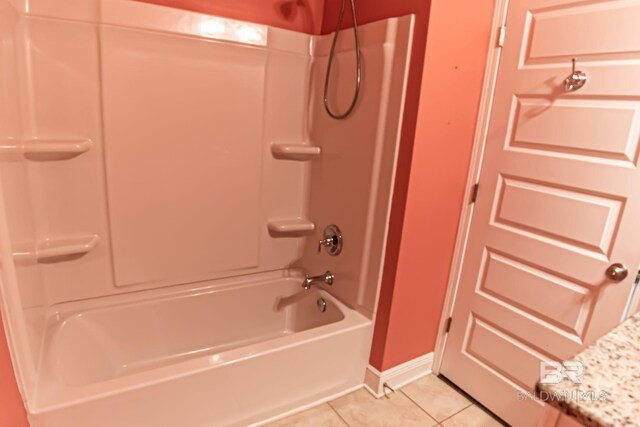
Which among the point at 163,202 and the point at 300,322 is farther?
the point at 300,322

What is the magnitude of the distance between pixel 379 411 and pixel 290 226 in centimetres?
112

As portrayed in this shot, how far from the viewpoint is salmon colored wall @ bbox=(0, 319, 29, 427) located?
36.7 inches

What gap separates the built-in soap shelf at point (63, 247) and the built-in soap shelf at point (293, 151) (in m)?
1.05

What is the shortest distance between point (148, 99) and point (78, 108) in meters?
0.30

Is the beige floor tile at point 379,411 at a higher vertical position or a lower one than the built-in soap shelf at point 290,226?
lower

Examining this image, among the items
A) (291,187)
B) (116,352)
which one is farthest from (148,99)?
(116,352)

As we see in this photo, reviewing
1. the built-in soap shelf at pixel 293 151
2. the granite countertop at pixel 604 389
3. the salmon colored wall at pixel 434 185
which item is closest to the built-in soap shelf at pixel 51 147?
the built-in soap shelf at pixel 293 151

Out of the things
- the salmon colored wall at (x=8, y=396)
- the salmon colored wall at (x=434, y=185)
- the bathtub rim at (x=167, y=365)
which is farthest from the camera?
the salmon colored wall at (x=434, y=185)

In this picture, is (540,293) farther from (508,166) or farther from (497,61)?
(497,61)

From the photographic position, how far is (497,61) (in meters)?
1.67

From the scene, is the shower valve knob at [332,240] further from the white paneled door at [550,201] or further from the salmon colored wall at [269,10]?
the salmon colored wall at [269,10]

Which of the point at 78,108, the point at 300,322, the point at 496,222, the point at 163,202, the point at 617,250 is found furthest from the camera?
the point at 300,322

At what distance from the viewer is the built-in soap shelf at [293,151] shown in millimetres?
2123

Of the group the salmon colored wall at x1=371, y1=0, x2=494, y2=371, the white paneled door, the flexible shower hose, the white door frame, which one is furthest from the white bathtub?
the flexible shower hose
